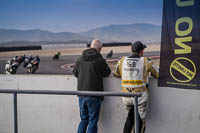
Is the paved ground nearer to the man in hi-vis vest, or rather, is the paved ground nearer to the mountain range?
the mountain range

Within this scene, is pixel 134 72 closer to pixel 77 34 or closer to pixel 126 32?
pixel 126 32

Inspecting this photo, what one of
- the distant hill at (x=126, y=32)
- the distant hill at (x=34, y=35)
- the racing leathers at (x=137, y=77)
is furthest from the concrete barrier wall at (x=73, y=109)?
the distant hill at (x=126, y=32)

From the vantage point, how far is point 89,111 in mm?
3209

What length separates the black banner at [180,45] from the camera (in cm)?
321

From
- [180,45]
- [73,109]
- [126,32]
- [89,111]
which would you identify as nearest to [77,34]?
[126,32]

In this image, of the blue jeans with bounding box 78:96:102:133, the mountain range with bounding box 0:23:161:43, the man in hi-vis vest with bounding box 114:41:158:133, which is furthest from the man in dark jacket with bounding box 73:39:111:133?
the mountain range with bounding box 0:23:161:43

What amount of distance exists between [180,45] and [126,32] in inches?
42.5

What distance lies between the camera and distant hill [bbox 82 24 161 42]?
3.87 metres

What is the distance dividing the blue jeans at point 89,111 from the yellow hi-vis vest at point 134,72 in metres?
0.43

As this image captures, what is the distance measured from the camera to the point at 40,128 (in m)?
3.93

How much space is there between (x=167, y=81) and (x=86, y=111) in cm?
103

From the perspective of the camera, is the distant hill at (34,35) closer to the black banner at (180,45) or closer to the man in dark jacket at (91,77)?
the man in dark jacket at (91,77)

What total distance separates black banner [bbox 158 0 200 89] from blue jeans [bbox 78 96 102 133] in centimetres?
81

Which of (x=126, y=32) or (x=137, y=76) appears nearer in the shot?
(x=137, y=76)
